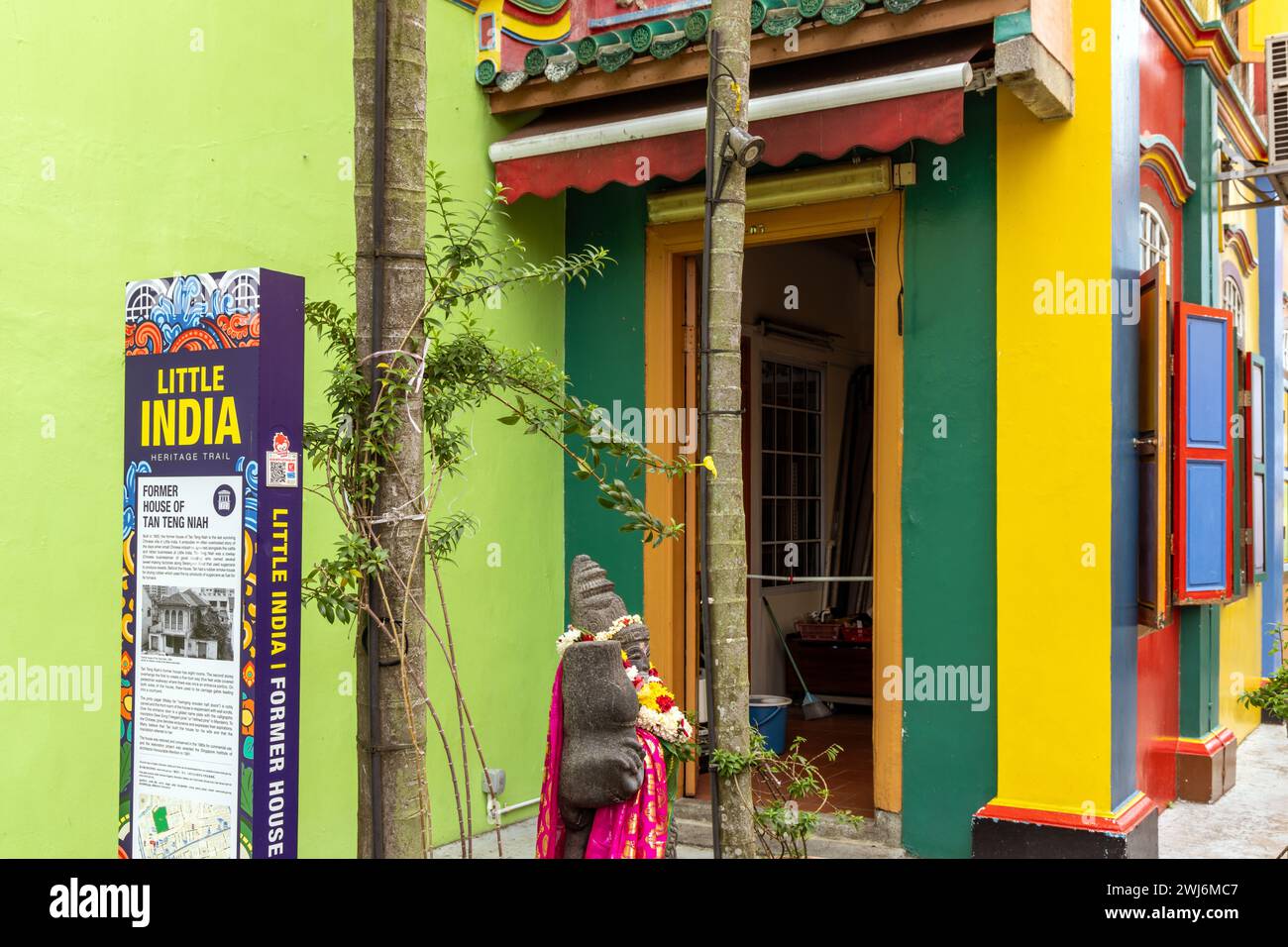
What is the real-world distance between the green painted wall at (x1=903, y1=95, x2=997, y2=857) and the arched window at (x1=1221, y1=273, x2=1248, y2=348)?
10.2 ft

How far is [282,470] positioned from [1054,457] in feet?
12.2

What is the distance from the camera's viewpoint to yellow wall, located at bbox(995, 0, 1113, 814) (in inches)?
204

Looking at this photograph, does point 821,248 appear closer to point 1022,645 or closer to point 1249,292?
point 1249,292

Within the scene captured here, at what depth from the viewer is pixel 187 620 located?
2787 mm

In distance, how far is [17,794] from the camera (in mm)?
4188

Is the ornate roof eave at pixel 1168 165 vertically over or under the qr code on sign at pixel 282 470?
over

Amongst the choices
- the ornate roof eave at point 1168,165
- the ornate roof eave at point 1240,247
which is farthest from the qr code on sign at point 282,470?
the ornate roof eave at point 1240,247

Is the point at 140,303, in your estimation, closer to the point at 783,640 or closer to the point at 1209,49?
the point at 1209,49

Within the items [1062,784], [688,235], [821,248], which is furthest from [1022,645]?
[821,248]

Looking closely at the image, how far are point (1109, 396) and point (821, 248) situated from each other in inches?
200

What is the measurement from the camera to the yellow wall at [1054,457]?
5191mm

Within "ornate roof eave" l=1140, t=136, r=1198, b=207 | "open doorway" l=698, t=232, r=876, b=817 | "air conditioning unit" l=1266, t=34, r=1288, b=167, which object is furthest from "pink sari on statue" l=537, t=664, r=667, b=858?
"air conditioning unit" l=1266, t=34, r=1288, b=167

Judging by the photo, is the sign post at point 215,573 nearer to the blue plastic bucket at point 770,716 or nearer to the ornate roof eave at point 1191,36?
the blue plastic bucket at point 770,716

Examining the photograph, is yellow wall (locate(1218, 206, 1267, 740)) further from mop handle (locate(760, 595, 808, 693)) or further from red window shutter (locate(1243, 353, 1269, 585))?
mop handle (locate(760, 595, 808, 693))
